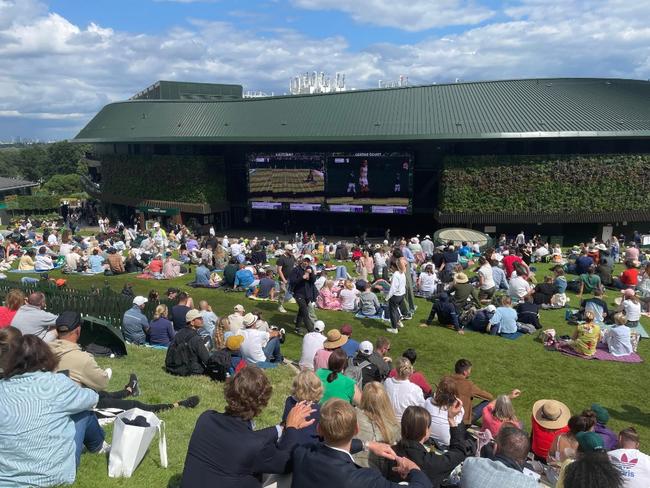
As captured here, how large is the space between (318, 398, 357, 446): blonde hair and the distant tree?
328 feet

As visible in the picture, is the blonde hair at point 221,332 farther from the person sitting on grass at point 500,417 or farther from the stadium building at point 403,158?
the stadium building at point 403,158

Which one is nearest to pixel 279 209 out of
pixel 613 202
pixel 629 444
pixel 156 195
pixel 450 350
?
pixel 156 195

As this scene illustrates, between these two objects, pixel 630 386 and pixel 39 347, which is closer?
pixel 39 347

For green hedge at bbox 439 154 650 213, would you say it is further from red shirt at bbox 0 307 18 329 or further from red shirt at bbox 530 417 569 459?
red shirt at bbox 0 307 18 329

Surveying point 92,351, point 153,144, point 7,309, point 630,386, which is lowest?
point 630,386

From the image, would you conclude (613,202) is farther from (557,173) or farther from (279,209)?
(279,209)

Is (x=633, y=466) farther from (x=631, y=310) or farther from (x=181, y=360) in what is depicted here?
(x=631, y=310)

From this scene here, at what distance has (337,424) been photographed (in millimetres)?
3826

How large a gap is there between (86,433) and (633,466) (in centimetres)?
609

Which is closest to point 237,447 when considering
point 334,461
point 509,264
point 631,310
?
point 334,461

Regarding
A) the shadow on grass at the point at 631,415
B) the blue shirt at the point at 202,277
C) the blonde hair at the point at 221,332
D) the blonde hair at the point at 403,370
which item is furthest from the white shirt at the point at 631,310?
the blue shirt at the point at 202,277

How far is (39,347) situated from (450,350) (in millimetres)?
10919

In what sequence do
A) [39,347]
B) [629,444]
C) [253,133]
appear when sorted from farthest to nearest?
[253,133] → [629,444] → [39,347]

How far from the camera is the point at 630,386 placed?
11672mm
